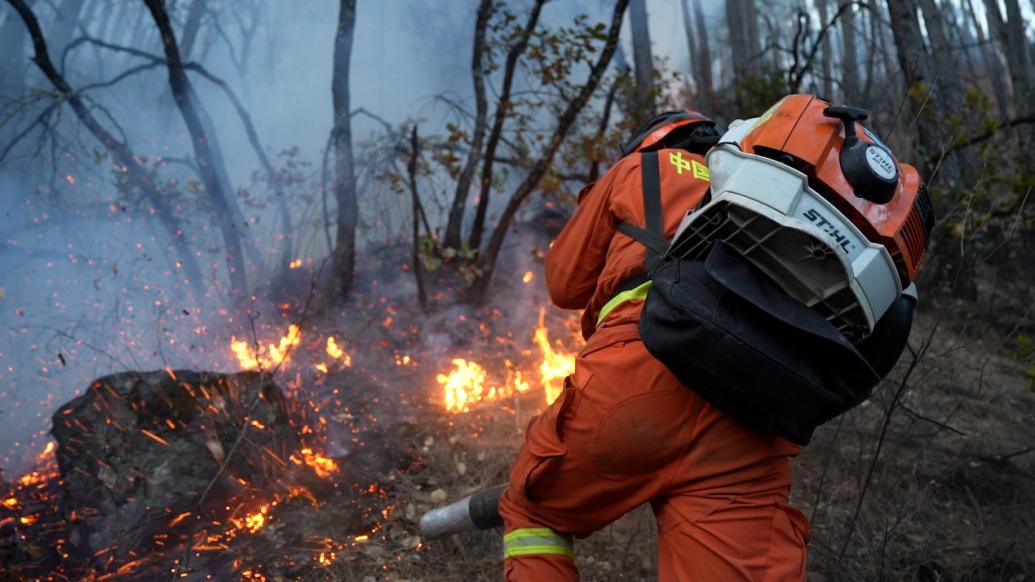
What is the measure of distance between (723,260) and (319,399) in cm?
405

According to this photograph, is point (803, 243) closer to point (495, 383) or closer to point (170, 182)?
point (495, 383)

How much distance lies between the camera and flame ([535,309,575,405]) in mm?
5594

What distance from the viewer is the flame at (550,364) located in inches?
220

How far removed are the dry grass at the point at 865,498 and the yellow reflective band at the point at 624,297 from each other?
1383 mm

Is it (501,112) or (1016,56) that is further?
(1016,56)

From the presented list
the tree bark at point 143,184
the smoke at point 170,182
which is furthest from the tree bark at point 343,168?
the tree bark at point 143,184

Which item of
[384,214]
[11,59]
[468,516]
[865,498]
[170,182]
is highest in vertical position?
[11,59]

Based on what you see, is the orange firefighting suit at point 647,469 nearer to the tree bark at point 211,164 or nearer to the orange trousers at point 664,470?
the orange trousers at point 664,470

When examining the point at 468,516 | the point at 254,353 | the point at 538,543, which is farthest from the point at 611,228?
the point at 254,353

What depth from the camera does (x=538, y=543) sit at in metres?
2.27

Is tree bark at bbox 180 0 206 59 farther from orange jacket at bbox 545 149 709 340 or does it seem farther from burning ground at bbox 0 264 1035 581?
orange jacket at bbox 545 149 709 340

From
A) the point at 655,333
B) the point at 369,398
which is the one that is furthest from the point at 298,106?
the point at 655,333

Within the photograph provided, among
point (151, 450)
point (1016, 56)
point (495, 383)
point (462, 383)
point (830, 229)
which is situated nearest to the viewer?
point (830, 229)

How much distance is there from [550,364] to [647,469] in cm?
411
